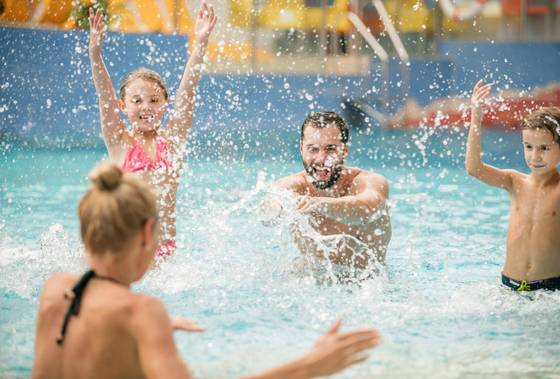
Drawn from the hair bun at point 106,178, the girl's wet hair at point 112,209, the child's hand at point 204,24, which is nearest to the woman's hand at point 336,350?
the girl's wet hair at point 112,209

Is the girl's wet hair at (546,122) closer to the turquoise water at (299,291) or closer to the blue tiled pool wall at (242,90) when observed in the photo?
the turquoise water at (299,291)

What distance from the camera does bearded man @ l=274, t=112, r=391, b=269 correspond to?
4.79 m

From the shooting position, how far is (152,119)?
4980 millimetres

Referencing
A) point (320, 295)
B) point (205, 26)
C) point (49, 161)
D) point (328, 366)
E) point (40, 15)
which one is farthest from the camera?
point (40, 15)

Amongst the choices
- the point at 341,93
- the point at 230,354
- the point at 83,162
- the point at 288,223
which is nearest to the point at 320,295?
the point at 288,223

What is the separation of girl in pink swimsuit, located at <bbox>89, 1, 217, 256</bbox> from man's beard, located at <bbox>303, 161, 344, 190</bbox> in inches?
29.7

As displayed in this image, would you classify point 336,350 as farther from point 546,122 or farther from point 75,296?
point 546,122

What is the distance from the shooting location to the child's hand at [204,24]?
16.2 ft

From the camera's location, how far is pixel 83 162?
9.97 m

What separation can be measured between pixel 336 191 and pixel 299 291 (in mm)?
641

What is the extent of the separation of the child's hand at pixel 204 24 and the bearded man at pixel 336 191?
0.75 m

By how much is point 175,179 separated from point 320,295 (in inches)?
44.5

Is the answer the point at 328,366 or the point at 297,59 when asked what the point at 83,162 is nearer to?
the point at 297,59

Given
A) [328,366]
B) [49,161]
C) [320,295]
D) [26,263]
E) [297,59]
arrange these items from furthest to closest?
[297,59] < [49,161] < [26,263] < [320,295] < [328,366]
